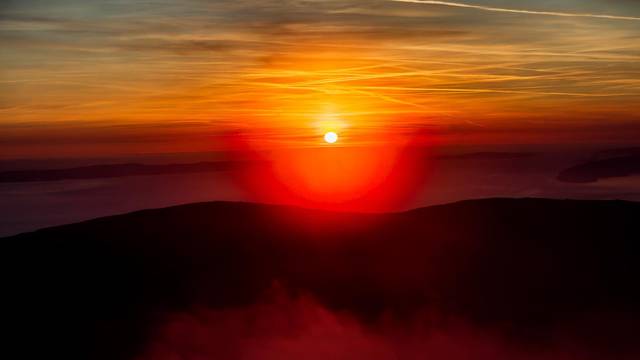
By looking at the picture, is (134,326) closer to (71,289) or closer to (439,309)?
(71,289)

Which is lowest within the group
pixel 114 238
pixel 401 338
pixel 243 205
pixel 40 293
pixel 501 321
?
pixel 401 338

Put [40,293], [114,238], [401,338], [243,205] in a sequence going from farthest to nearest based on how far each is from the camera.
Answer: [243,205]
[114,238]
[40,293]
[401,338]

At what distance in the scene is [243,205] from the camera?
3256 centimetres

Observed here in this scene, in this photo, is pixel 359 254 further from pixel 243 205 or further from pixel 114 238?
pixel 114 238

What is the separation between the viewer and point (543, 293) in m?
30.3

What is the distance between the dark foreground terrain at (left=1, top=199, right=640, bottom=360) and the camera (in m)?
21.7

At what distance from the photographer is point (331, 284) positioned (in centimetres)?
2706

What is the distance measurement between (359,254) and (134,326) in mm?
8662

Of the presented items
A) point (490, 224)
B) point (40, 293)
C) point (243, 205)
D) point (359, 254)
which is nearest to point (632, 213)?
point (490, 224)

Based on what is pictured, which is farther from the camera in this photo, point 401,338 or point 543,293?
point 543,293

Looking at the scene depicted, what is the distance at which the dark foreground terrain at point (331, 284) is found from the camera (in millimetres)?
21688

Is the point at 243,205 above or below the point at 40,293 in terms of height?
above

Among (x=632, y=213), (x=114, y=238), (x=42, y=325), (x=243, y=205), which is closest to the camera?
(x=42, y=325)

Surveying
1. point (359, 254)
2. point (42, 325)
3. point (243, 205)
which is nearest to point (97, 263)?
point (42, 325)
